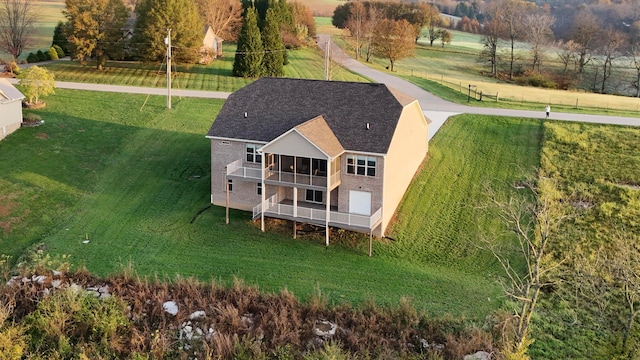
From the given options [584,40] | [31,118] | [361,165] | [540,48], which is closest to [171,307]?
[361,165]

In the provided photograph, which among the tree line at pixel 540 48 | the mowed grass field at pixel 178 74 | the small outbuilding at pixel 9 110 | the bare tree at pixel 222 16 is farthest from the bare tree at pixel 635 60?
the small outbuilding at pixel 9 110

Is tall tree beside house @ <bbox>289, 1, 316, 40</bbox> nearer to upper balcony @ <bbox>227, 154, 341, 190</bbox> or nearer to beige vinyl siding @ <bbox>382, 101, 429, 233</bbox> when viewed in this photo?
beige vinyl siding @ <bbox>382, 101, 429, 233</bbox>

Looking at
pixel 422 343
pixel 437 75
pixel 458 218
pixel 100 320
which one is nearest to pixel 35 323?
pixel 100 320

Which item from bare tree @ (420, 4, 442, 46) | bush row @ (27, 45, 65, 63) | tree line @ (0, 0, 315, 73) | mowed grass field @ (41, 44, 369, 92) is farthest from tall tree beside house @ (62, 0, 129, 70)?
bare tree @ (420, 4, 442, 46)

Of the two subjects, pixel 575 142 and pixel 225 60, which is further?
A: pixel 225 60

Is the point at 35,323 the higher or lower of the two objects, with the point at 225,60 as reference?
lower

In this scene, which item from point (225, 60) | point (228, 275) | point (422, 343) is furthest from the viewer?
point (225, 60)

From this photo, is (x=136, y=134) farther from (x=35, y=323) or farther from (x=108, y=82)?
(x=35, y=323)
